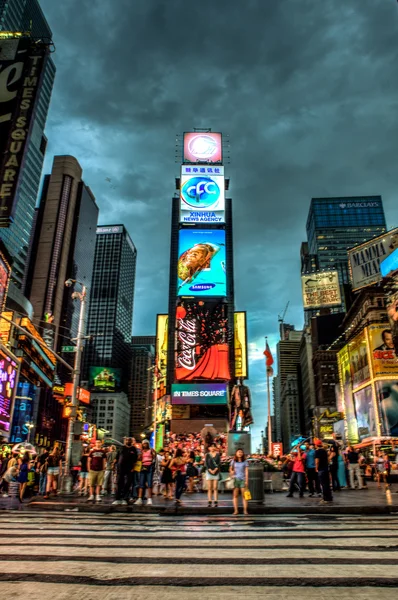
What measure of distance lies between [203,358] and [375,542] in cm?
6197

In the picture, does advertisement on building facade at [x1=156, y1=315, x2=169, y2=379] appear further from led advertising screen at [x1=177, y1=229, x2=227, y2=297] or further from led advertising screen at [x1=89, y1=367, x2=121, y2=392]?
led advertising screen at [x1=89, y1=367, x2=121, y2=392]

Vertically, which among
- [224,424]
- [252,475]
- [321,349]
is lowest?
[252,475]

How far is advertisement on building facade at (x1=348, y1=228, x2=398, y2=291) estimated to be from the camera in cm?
4281

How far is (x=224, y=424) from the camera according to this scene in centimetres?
6894

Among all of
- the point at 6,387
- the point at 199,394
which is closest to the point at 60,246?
the point at 199,394

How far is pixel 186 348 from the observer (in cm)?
6856

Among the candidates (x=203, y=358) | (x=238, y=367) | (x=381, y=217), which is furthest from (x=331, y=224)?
(x=203, y=358)

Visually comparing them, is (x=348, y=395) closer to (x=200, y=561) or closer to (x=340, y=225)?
(x=200, y=561)

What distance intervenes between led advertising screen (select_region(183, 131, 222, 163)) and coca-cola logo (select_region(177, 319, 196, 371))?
29549 millimetres

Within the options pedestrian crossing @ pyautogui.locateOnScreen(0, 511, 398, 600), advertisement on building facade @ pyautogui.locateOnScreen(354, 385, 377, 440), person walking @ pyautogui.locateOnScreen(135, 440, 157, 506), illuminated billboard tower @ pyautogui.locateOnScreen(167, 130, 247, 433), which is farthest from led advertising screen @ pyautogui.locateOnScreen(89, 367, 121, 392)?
pedestrian crossing @ pyautogui.locateOnScreen(0, 511, 398, 600)

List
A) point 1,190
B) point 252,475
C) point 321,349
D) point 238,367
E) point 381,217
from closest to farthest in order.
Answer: point 252,475, point 1,190, point 238,367, point 321,349, point 381,217

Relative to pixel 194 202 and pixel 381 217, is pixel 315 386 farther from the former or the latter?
pixel 381 217

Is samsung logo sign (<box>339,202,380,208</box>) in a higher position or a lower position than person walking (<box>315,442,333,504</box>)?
higher

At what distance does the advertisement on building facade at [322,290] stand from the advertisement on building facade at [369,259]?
28504mm
